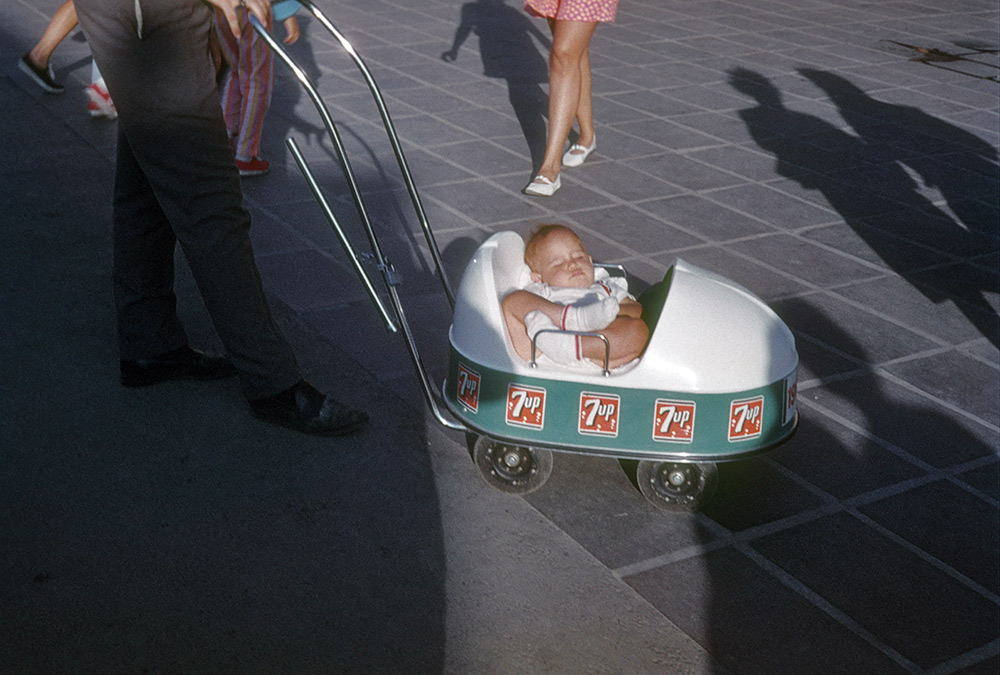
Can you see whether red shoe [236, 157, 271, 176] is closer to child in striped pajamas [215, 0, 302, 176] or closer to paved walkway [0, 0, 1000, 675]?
child in striped pajamas [215, 0, 302, 176]

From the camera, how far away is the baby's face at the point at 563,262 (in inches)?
120

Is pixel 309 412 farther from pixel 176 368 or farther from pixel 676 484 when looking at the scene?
pixel 676 484

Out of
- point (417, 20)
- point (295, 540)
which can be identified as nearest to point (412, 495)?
point (295, 540)

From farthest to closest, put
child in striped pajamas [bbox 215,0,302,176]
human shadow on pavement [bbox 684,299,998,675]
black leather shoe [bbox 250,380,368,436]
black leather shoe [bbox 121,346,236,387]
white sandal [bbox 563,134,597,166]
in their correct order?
1. white sandal [bbox 563,134,597,166]
2. child in striped pajamas [bbox 215,0,302,176]
3. black leather shoe [bbox 121,346,236,387]
4. black leather shoe [bbox 250,380,368,436]
5. human shadow on pavement [bbox 684,299,998,675]

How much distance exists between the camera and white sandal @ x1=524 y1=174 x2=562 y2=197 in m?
5.39

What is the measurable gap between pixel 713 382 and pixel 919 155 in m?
4.36

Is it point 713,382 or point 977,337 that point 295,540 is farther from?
point 977,337

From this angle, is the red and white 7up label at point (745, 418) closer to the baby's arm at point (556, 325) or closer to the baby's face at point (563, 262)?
the baby's arm at point (556, 325)

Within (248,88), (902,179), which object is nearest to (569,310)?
(248,88)

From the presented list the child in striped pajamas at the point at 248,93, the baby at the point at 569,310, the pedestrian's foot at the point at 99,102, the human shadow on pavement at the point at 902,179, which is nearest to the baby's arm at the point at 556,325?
the baby at the point at 569,310

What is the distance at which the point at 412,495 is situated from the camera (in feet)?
9.84

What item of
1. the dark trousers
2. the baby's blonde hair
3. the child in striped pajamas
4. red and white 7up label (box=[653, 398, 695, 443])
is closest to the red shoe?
the child in striped pajamas

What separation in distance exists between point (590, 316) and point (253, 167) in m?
3.06

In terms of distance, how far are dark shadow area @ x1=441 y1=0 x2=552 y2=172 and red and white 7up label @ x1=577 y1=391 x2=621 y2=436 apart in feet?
10.6
